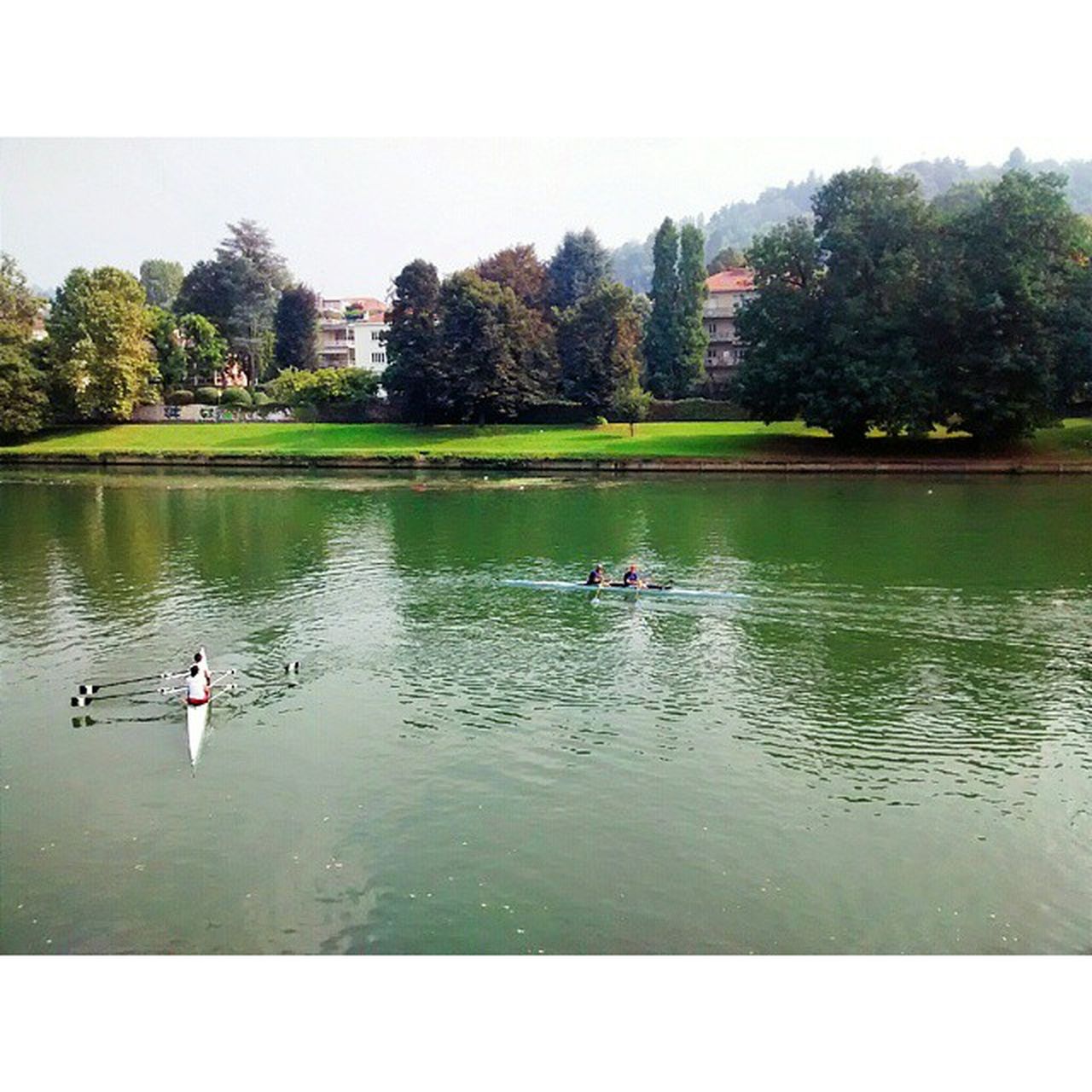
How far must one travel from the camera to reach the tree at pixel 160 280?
Answer: 164m

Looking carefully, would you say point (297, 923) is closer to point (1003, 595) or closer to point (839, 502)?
point (1003, 595)

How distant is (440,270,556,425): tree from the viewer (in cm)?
7081

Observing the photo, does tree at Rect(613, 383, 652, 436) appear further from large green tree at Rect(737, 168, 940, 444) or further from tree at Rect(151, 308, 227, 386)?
tree at Rect(151, 308, 227, 386)

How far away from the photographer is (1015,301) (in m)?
54.4

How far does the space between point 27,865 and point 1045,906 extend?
1126 centimetres

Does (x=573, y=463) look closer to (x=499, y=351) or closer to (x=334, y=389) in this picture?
(x=499, y=351)

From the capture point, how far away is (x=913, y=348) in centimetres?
5588

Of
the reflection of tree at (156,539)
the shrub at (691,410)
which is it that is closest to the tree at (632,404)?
the shrub at (691,410)

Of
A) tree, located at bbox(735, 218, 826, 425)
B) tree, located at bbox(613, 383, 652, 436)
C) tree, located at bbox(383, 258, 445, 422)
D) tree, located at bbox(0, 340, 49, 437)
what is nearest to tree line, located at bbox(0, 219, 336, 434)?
tree, located at bbox(0, 340, 49, 437)

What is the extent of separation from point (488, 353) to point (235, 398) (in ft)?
77.8

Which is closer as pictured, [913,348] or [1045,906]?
[1045,906]

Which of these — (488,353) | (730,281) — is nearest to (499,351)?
(488,353)

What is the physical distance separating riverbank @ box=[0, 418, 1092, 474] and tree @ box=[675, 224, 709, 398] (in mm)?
8788

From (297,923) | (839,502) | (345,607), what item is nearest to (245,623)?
(345,607)
